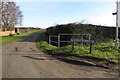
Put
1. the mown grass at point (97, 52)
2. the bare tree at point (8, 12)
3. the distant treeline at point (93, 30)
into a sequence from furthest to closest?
the bare tree at point (8, 12) → the distant treeline at point (93, 30) → the mown grass at point (97, 52)

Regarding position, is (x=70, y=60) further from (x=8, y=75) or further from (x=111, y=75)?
(x=8, y=75)

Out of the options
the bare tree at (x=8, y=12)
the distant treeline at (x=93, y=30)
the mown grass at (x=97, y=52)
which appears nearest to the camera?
the mown grass at (x=97, y=52)

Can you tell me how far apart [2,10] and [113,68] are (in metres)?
36.6

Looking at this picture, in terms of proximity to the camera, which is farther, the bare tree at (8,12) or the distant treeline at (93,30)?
the bare tree at (8,12)

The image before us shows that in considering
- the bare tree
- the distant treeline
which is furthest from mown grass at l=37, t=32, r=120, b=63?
the bare tree

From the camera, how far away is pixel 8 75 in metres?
4.71

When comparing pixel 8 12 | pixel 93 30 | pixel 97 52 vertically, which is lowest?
pixel 97 52

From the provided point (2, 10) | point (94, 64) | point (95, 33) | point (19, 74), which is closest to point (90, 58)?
point (94, 64)

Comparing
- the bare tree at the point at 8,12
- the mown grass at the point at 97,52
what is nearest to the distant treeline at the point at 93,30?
the mown grass at the point at 97,52

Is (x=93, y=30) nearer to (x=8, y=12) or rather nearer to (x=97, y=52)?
(x=97, y=52)

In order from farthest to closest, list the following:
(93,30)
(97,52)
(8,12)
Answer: (8,12) < (93,30) < (97,52)

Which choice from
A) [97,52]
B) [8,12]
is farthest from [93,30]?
[8,12]

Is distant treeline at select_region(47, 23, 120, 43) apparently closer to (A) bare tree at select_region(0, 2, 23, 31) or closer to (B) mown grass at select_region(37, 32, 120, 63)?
(B) mown grass at select_region(37, 32, 120, 63)

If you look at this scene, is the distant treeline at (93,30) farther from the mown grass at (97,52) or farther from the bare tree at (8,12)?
the bare tree at (8,12)
